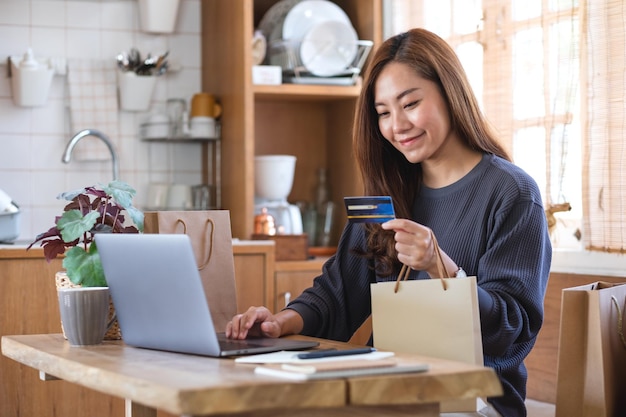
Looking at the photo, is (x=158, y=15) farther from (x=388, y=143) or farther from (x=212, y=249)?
(x=212, y=249)

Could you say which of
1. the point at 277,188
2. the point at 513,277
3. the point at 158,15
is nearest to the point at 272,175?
the point at 277,188

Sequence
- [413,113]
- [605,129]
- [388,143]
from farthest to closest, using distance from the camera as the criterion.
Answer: [605,129] → [388,143] → [413,113]

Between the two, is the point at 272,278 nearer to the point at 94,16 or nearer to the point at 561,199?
the point at 561,199

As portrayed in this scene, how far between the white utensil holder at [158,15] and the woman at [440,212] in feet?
5.75

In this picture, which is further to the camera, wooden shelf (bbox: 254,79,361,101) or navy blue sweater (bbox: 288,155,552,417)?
wooden shelf (bbox: 254,79,361,101)

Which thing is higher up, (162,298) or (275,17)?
(275,17)

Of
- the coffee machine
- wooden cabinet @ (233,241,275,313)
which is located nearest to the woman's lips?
wooden cabinet @ (233,241,275,313)

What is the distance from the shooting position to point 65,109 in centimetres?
363

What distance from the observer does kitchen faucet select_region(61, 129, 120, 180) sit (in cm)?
331

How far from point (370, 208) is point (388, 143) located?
64 cm

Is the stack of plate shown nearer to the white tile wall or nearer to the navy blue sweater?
the white tile wall

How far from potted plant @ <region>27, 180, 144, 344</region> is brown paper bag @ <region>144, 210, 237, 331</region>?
72 mm

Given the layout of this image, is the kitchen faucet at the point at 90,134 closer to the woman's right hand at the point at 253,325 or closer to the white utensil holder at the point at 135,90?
the white utensil holder at the point at 135,90

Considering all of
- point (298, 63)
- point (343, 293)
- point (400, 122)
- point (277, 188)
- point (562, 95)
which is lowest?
point (343, 293)
